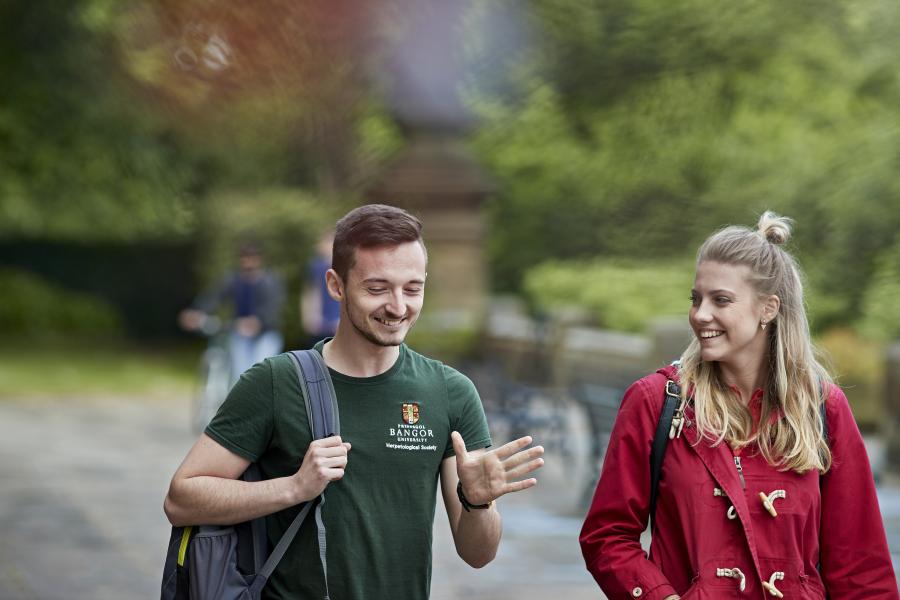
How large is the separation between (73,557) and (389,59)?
16.6 m

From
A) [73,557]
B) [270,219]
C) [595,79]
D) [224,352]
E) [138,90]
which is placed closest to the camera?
[73,557]

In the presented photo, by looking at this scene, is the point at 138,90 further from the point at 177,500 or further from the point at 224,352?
the point at 177,500

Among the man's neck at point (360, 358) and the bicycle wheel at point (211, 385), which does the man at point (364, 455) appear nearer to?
the man's neck at point (360, 358)

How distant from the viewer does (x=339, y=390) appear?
135 inches

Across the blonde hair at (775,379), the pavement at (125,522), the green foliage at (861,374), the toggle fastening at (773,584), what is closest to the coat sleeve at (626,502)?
the blonde hair at (775,379)

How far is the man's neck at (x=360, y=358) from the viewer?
3.46m

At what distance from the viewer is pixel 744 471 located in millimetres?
3488

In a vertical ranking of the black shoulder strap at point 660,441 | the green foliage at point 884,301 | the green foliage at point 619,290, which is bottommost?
the black shoulder strap at point 660,441

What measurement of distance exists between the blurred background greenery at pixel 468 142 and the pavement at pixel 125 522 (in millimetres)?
5745

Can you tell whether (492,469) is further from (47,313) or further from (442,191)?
(47,313)

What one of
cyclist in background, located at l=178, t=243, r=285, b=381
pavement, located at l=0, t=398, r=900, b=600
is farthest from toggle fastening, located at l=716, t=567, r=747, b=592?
cyclist in background, located at l=178, t=243, r=285, b=381

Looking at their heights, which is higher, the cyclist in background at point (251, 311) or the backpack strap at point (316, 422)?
the cyclist in background at point (251, 311)

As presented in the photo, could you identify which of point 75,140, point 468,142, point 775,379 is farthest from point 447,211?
point 775,379

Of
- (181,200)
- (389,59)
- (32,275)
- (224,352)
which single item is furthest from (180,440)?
(32,275)
